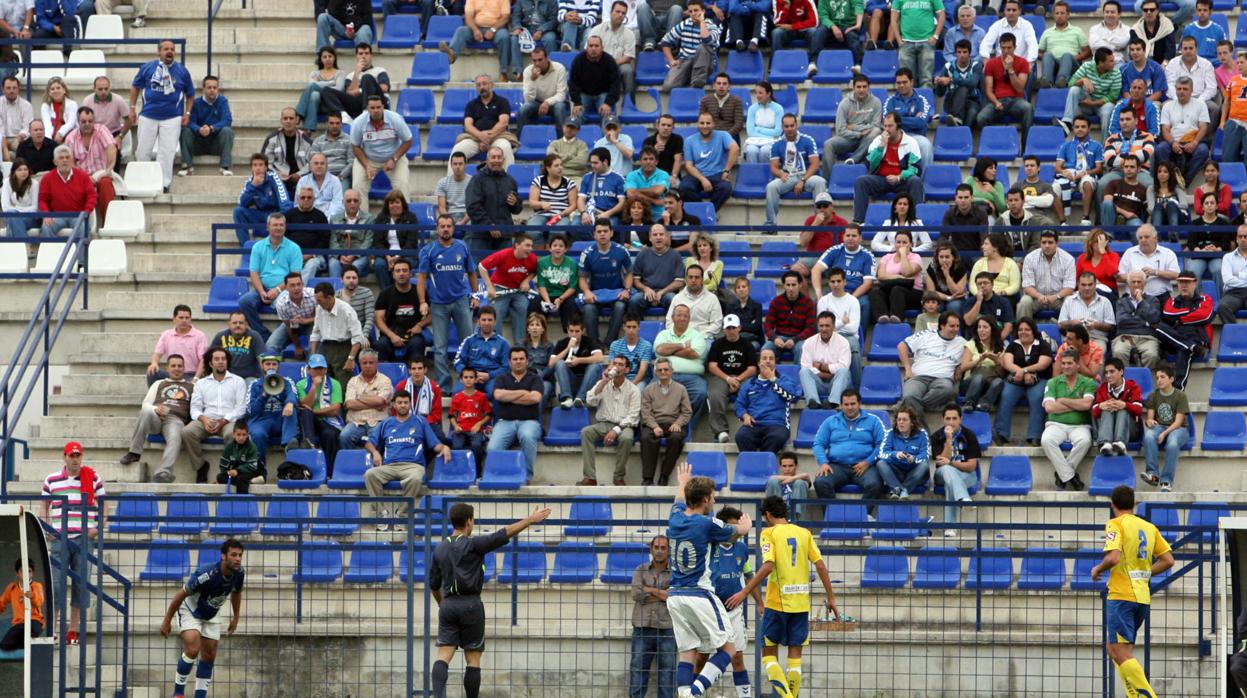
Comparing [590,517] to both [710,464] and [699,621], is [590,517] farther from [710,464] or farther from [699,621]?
[699,621]

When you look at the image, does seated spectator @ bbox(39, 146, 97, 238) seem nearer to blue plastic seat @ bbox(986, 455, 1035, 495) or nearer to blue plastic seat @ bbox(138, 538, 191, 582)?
blue plastic seat @ bbox(138, 538, 191, 582)

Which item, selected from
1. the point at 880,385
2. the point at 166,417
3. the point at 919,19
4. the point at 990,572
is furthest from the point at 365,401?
the point at 919,19

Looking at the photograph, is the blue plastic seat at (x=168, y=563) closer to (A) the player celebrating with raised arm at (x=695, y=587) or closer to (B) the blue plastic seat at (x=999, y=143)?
(A) the player celebrating with raised arm at (x=695, y=587)

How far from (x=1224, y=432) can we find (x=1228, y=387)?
25.7 inches

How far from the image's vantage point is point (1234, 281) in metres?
21.3

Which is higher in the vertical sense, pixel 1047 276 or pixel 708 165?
pixel 708 165

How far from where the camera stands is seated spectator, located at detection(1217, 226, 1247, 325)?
69.7 feet

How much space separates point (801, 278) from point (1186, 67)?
5971 mm

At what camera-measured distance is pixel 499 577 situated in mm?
17344

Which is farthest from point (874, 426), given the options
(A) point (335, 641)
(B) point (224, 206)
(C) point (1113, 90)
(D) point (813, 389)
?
(B) point (224, 206)

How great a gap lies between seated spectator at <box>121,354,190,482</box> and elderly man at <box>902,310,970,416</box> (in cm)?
700

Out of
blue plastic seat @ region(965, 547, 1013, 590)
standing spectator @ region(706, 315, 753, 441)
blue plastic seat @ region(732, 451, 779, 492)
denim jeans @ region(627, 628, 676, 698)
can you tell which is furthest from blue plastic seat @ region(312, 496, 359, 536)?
blue plastic seat @ region(965, 547, 1013, 590)

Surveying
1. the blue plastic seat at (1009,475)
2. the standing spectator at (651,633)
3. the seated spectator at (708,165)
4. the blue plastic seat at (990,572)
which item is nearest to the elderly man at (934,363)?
the blue plastic seat at (1009,475)

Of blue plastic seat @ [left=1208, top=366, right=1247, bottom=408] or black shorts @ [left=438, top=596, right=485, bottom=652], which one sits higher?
blue plastic seat @ [left=1208, top=366, right=1247, bottom=408]
